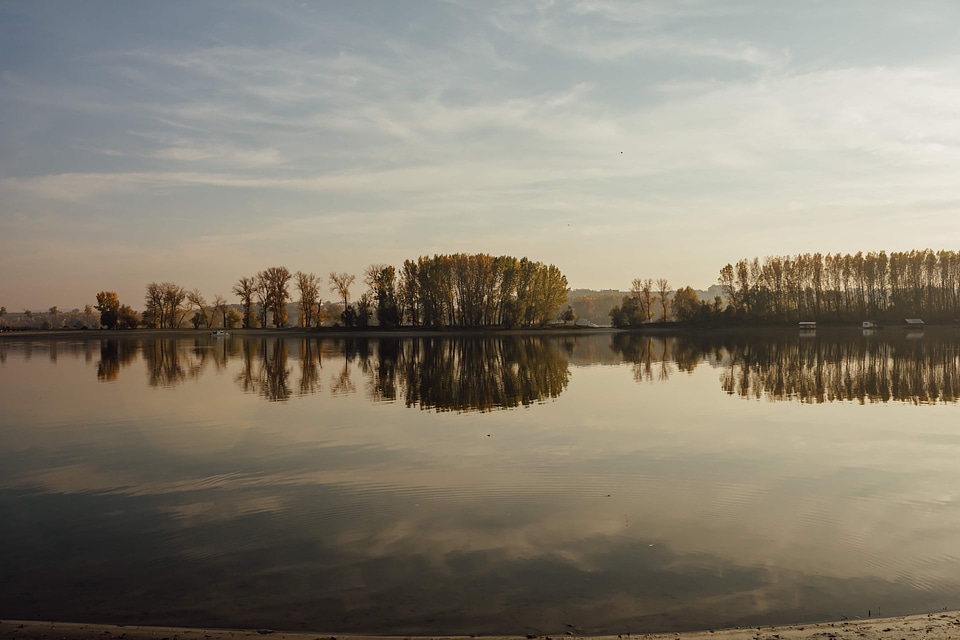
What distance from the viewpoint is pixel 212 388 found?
29.1 metres

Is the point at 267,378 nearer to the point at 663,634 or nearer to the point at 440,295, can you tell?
Result: the point at 663,634

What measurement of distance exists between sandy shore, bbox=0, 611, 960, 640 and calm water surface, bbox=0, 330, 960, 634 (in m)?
0.28

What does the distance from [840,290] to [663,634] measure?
14105cm

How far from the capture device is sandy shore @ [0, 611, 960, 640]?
640 cm

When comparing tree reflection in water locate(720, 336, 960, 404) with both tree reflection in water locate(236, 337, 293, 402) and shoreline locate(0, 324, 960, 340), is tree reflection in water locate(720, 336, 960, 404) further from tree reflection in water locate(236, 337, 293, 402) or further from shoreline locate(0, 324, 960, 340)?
shoreline locate(0, 324, 960, 340)

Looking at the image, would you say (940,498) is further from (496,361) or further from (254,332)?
(254,332)

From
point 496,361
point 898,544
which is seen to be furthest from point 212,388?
point 898,544

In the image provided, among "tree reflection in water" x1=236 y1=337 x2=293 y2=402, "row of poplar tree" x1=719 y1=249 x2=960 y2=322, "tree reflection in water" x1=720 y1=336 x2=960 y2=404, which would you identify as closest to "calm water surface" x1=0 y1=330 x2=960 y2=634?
"tree reflection in water" x1=720 y1=336 x2=960 y2=404

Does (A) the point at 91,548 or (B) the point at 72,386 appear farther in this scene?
(B) the point at 72,386

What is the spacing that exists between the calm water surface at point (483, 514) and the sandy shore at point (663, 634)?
0.92ft

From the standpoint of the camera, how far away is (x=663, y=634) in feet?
21.5

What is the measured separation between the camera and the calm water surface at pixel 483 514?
733 cm

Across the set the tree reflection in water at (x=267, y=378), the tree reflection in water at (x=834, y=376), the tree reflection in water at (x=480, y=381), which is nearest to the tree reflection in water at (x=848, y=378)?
the tree reflection in water at (x=834, y=376)

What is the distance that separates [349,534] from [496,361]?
34.7m
